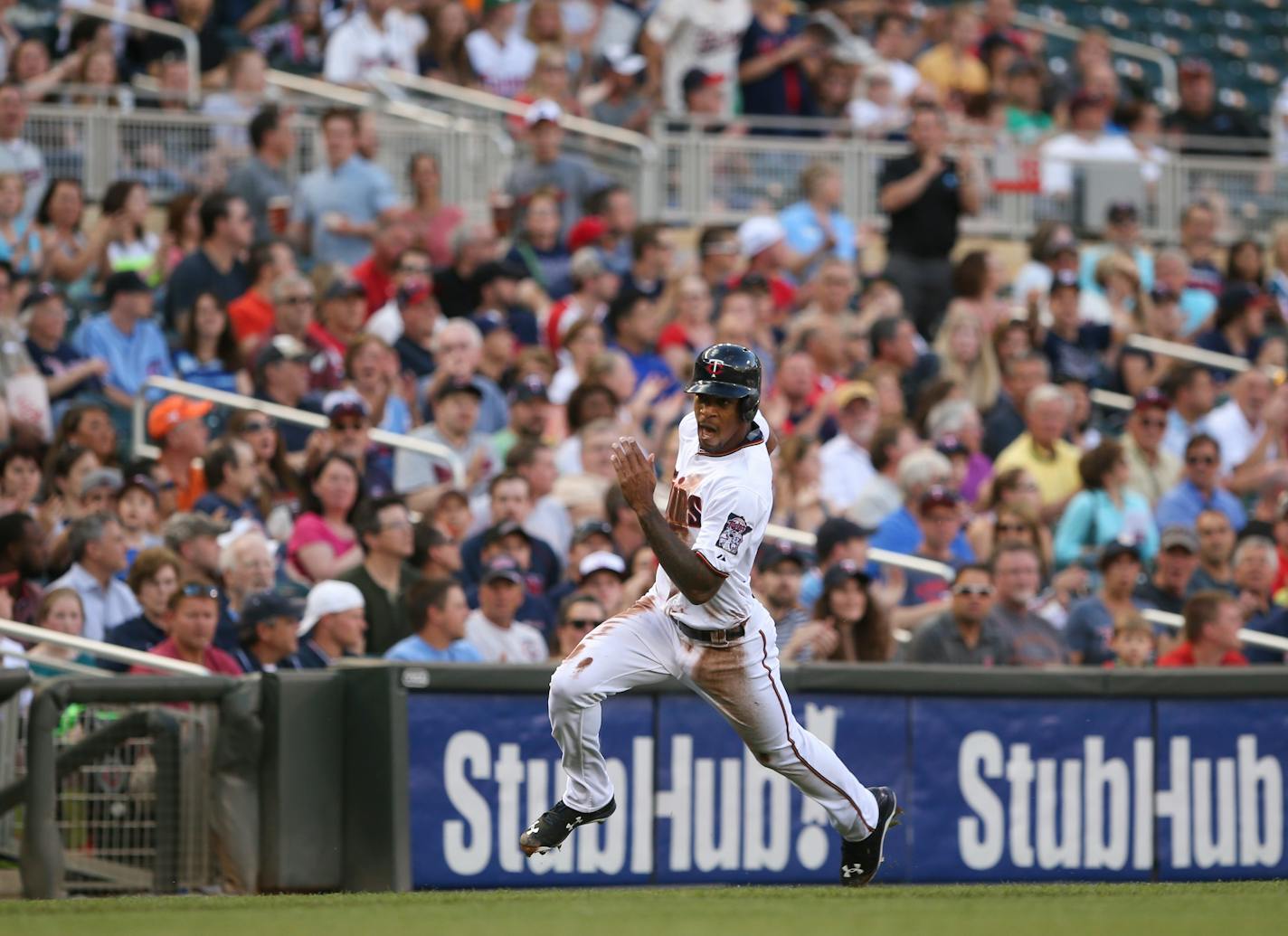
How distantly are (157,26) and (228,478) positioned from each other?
21.0 ft

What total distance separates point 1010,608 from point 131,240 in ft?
21.2

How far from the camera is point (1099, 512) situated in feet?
46.6

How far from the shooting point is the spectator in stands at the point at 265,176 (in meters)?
15.9

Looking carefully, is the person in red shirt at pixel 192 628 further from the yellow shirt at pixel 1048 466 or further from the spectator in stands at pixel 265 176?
the yellow shirt at pixel 1048 466

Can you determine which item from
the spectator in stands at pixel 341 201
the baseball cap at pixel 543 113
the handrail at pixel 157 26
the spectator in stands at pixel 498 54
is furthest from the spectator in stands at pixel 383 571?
the spectator in stands at pixel 498 54

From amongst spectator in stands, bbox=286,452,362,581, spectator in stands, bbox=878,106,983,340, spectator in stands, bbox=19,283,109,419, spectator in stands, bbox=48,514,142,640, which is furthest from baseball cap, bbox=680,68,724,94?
spectator in stands, bbox=48,514,142,640

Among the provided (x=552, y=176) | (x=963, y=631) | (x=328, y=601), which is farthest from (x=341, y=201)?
(x=963, y=631)

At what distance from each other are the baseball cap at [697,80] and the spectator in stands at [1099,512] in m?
5.95

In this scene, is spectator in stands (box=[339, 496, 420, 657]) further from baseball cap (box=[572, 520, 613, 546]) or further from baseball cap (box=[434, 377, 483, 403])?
baseball cap (box=[434, 377, 483, 403])

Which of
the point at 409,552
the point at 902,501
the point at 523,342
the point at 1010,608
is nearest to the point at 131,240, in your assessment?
the point at 523,342

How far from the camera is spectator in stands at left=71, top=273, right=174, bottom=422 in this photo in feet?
45.8

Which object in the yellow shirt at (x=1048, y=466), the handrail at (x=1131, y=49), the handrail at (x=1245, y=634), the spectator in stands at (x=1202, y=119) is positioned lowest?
the handrail at (x=1245, y=634)

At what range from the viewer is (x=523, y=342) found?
613 inches

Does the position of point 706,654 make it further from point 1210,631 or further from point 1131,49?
point 1131,49
